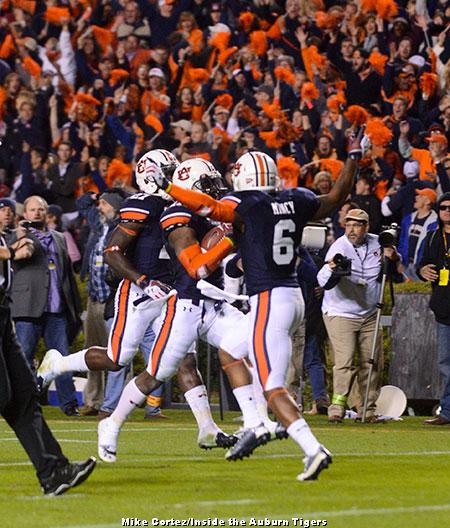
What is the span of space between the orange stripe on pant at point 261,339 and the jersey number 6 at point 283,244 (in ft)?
0.66

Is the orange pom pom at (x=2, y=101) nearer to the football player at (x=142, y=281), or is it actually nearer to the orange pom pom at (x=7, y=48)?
the orange pom pom at (x=7, y=48)

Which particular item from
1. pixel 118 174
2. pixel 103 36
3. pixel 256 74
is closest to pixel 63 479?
pixel 118 174

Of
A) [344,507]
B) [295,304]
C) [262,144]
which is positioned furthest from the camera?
[262,144]

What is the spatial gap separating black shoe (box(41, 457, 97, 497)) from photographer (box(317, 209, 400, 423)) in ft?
21.5

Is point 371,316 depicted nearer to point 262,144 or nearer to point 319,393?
point 319,393

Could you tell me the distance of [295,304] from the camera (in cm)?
809

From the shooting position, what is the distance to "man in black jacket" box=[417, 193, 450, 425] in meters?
12.9

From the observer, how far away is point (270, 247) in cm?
809

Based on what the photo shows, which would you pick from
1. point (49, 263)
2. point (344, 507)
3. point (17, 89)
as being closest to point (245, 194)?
point (344, 507)

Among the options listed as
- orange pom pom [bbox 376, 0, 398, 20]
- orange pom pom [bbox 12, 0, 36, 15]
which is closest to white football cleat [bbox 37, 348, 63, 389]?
orange pom pom [bbox 376, 0, 398, 20]

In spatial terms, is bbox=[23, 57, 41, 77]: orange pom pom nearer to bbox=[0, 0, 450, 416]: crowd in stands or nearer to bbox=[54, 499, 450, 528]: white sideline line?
bbox=[0, 0, 450, 416]: crowd in stands

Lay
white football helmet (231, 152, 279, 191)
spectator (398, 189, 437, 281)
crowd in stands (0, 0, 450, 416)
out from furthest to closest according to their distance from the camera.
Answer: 1. crowd in stands (0, 0, 450, 416)
2. spectator (398, 189, 437, 281)
3. white football helmet (231, 152, 279, 191)

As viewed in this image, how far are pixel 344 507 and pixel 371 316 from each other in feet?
23.4

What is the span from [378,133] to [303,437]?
8368 millimetres
